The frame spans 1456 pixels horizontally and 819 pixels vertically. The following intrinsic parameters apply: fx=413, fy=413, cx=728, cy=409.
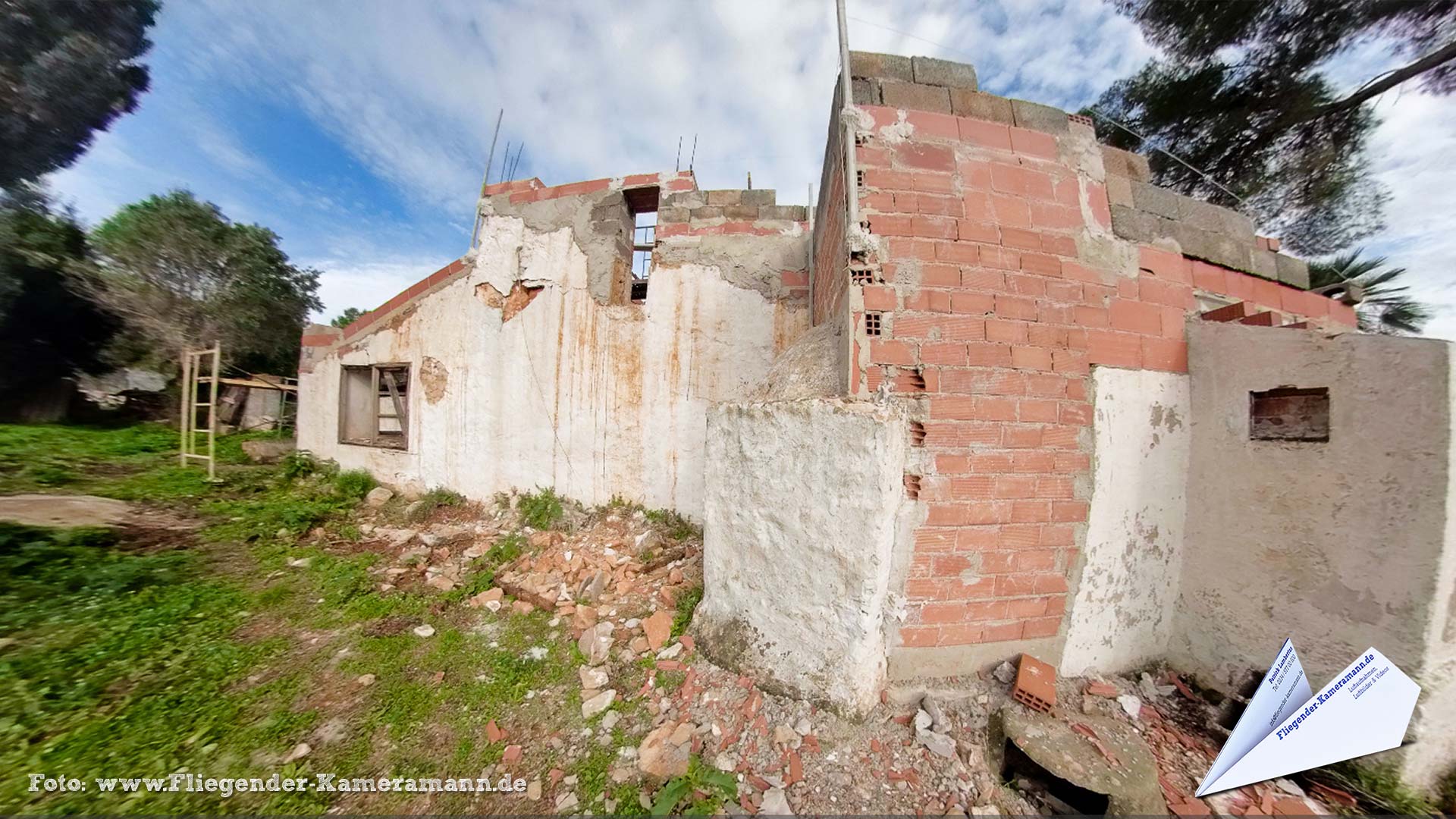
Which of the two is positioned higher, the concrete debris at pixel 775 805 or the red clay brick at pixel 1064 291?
the red clay brick at pixel 1064 291

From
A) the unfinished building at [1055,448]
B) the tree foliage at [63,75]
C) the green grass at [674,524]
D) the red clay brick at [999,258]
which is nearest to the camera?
the unfinished building at [1055,448]

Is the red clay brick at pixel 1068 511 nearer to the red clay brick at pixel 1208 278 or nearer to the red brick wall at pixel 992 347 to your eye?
the red brick wall at pixel 992 347

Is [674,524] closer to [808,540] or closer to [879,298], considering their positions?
[808,540]

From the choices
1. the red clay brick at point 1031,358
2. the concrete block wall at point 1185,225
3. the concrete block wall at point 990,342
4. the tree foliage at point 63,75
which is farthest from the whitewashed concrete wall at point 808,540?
the tree foliage at point 63,75

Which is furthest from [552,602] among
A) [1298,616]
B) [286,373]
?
[286,373]

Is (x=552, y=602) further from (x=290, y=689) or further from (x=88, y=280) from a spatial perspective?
(x=88, y=280)

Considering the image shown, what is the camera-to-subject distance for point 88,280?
9.49 m

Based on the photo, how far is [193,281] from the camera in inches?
412

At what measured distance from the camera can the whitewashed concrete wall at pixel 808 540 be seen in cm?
179

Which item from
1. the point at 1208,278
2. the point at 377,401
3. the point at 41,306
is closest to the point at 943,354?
the point at 1208,278

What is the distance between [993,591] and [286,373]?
58.0 ft

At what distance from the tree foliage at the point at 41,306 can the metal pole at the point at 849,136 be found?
654 inches

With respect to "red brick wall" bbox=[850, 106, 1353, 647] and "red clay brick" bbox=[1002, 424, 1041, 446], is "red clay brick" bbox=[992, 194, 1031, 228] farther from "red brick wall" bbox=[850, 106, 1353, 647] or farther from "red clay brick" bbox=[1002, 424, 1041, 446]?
"red clay brick" bbox=[1002, 424, 1041, 446]

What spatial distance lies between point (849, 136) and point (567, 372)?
133 inches
